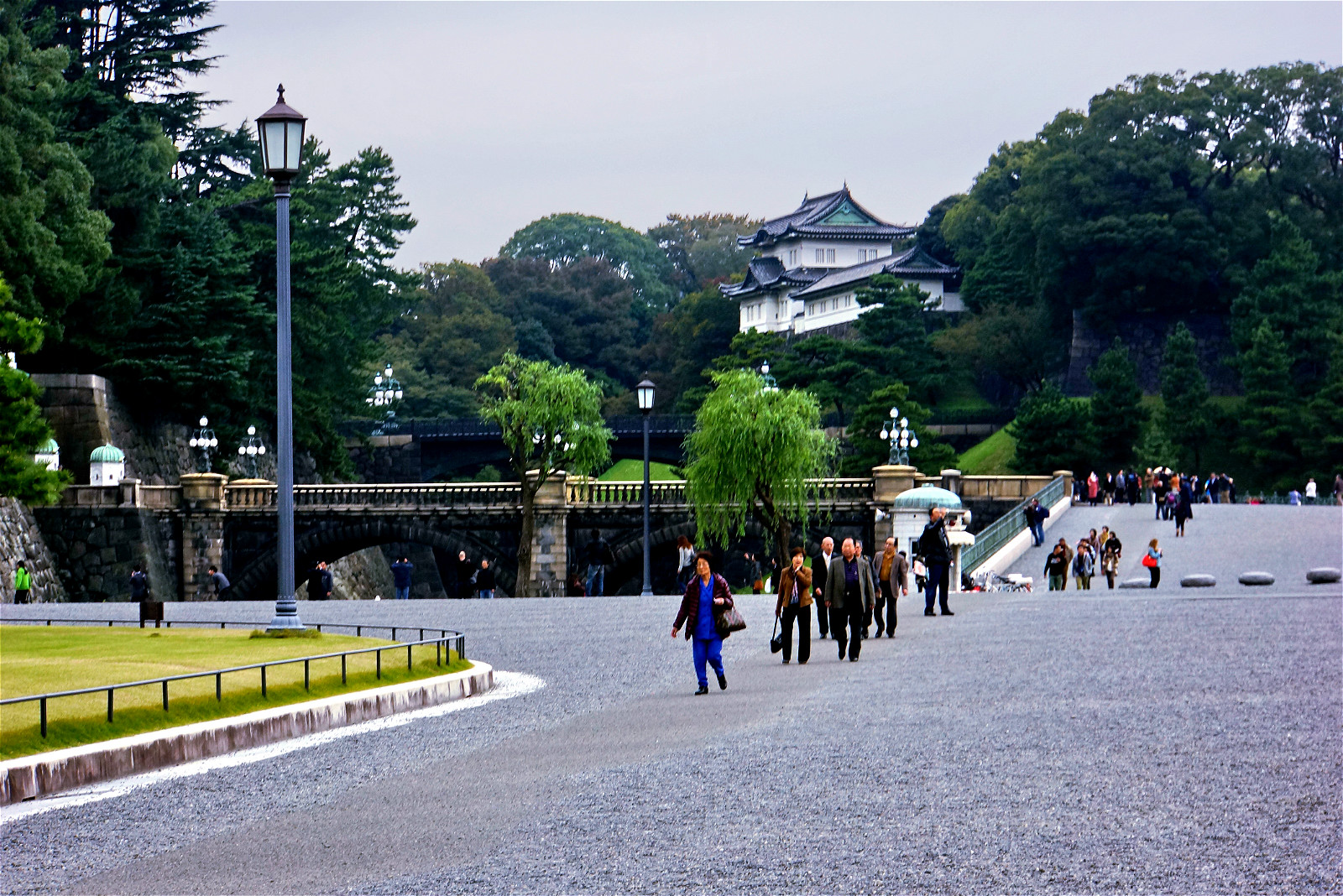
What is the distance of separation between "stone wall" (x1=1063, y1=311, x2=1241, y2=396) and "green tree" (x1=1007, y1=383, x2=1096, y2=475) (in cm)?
1625

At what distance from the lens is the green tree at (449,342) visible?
3873 inches

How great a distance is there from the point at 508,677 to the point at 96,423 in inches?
1442

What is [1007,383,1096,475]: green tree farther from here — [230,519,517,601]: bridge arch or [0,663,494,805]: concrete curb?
[0,663,494,805]: concrete curb

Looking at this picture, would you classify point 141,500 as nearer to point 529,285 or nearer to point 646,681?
point 646,681

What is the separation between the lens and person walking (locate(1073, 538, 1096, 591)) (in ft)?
123

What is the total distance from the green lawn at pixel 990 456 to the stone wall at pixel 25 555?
43.2 m

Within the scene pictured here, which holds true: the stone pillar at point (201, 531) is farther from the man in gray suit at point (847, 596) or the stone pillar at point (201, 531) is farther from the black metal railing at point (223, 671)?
the man in gray suit at point (847, 596)

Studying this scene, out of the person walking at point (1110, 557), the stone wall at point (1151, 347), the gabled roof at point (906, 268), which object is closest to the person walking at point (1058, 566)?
the person walking at point (1110, 557)

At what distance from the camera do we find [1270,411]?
6981 centimetres

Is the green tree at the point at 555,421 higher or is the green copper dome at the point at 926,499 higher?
the green tree at the point at 555,421

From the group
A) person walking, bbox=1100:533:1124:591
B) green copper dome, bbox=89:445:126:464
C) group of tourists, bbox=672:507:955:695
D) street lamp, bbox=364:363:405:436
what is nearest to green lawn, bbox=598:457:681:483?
street lamp, bbox=364:363:405:436

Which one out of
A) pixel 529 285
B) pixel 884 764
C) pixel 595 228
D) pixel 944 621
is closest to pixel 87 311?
pixel 944 621

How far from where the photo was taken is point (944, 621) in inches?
1043

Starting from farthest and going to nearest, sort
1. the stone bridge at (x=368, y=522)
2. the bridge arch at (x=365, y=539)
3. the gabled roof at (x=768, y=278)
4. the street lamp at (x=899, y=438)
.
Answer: the gabled roof at (x=768, y=278) → the street lamp at (x=899, y=438) → the bridge arch at (x=365, y=539) → the stone bridge at (x=368, y=522)
